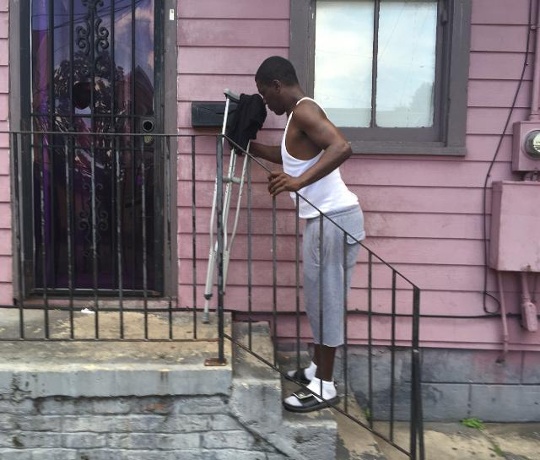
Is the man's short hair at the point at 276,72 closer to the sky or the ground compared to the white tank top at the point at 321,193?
closer to the sky

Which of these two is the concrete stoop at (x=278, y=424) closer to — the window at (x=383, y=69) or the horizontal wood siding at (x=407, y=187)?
the horizontal wood siding at (x=407, y=187)

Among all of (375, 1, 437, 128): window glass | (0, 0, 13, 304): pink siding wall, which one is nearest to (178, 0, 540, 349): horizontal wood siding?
(375, 1, 437, 128): window glass

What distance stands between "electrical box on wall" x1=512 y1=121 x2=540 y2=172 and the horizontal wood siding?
0.08m

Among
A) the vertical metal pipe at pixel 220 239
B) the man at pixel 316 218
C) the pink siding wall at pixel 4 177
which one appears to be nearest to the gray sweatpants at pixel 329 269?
the man at pixel 316 218

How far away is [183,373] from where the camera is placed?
296cm

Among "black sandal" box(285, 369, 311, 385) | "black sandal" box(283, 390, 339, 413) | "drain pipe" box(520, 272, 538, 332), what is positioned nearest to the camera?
"black sandal" box(283, 390, 339, 413)

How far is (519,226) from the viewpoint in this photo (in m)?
3.75

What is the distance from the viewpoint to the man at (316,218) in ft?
10.1

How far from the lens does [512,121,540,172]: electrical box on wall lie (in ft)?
12.4

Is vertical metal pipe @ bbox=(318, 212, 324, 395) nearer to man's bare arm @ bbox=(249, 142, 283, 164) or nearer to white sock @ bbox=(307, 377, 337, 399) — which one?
white sock @ bbox=(307, 377, 337, 399)

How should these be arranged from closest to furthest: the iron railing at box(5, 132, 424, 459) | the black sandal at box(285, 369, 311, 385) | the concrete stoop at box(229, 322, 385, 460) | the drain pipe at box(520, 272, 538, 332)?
the concrete stoop at box(229, 322, 385, 460)
the black sandal at box(285, 369, 311, 385)
the drain pipe at box(520, 272, 538, 332)
the iron railing at box(5, 132, 424, 459)

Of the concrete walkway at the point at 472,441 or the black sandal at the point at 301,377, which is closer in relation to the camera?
the black sandal at the point at 301,377

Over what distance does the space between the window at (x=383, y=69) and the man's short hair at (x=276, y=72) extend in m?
0.72

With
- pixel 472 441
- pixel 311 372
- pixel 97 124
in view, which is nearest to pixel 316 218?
pixel 311 372
